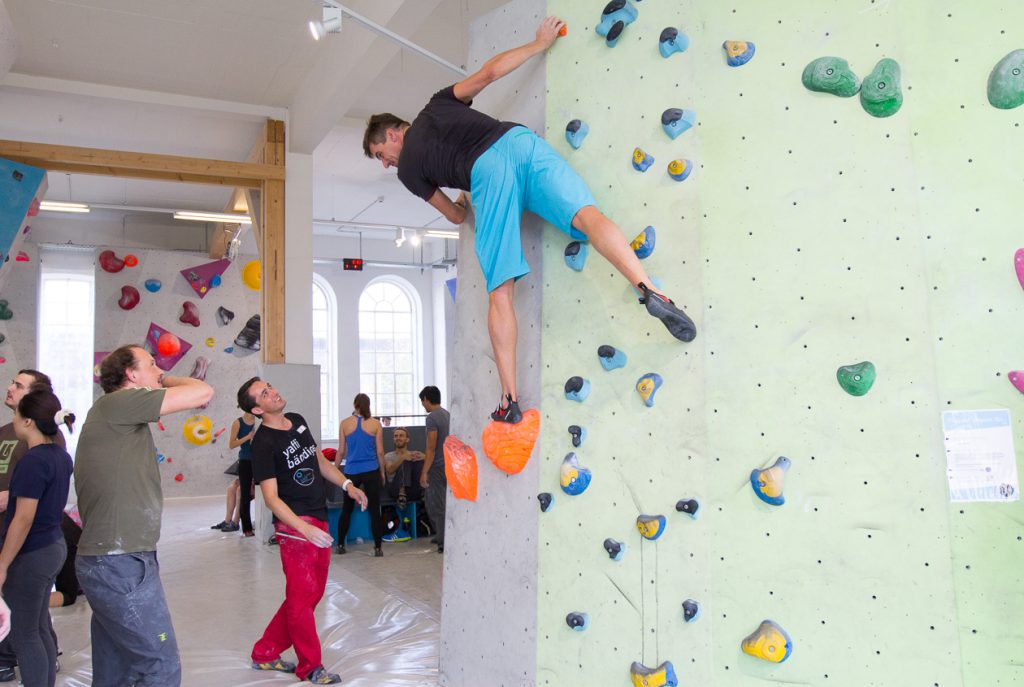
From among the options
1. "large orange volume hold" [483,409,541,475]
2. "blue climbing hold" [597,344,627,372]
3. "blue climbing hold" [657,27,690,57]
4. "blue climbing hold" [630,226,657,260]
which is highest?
"blue climbing hold" [657,27,690,57]

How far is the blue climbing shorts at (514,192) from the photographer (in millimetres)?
2619

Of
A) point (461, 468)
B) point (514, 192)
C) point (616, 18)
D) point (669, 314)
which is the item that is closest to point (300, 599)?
point (461, 468)

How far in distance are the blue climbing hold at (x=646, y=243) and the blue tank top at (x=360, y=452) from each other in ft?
15.6

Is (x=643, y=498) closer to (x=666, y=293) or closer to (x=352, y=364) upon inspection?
(x=666, y=293)

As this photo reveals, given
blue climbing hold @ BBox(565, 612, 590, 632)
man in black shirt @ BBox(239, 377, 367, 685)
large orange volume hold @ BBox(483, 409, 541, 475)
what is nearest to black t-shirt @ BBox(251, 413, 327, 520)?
man in black shirt @ BBox(239, 377, 367, 685)

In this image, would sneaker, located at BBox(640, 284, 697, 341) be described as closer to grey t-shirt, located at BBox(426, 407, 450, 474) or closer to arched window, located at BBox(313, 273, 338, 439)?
grey t-shirt, located at BBox(426, 407, 450, 474)

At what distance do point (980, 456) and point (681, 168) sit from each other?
1.15 metres

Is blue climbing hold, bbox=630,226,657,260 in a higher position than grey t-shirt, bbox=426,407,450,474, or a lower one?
higher

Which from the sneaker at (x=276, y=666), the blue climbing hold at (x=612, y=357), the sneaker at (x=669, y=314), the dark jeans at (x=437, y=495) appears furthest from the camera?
the dark jeans at (x=437, y=495)

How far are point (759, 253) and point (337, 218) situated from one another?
1139 cm

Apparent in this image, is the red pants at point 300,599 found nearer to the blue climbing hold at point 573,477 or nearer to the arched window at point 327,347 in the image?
the blue climbing hold at point 573,477

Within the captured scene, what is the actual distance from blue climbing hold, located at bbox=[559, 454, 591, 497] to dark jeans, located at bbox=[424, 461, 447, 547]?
4211 mm

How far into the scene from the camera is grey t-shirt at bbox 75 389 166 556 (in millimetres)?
2633

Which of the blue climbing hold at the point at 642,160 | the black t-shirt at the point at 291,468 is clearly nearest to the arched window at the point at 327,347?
the black t-shirt at the point at 291,468
